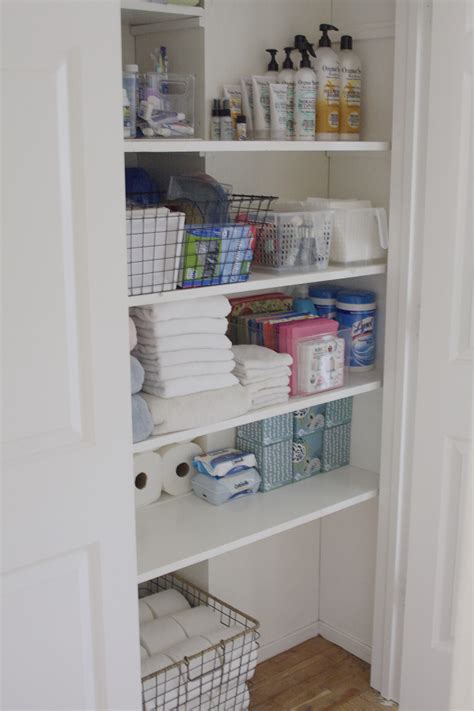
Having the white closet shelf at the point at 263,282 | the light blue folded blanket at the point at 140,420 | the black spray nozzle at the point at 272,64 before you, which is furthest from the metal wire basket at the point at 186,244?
the black spray nozzle at the point at 272,64

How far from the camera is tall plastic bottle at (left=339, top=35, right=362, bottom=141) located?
2238 mm

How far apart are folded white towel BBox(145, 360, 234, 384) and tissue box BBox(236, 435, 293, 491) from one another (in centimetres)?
39

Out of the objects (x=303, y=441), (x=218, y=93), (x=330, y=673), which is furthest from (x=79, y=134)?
(x=330, y=673)

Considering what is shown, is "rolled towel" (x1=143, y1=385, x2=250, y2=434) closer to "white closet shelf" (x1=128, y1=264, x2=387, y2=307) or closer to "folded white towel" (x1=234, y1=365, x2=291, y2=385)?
"folded white towel" (x1=234, y1=365, x2=291, y2=385)

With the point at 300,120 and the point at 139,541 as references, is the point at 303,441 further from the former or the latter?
the point at 300,120

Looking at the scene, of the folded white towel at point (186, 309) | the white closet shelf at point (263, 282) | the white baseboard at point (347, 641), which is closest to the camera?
the white closet shelf at point (263, 282)

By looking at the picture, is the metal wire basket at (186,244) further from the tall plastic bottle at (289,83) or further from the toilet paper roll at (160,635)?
the toilet paper roll at (160,635)

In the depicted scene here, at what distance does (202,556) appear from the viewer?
204 centimetres

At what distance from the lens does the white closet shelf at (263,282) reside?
1.83 m

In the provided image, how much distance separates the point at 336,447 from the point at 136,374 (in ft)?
2.77

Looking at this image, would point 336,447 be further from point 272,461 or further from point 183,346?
point 183,346

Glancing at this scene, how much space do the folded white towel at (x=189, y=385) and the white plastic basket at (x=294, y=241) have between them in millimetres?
302

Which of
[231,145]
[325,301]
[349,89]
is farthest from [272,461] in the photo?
[349,89]

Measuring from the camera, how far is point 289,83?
218 cm
